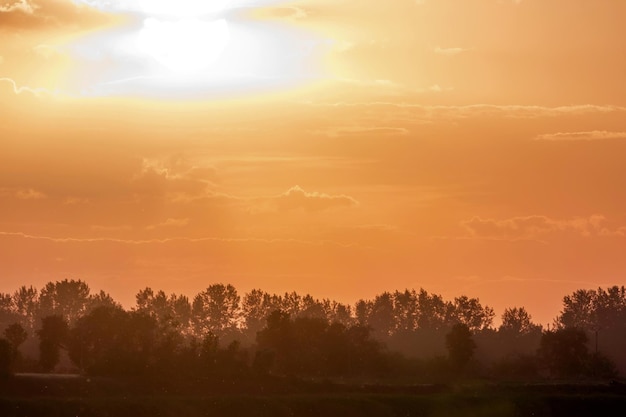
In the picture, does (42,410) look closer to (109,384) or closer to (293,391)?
(109,384)

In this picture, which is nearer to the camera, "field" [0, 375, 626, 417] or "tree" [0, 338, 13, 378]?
"field" [0, 375, 626, 417]

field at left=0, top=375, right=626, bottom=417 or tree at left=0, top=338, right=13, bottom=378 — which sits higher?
tree at left=0, top=338, right=13, bottom=378

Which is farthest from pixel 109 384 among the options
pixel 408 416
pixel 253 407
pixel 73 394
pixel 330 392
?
pixel 408 416

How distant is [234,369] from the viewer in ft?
650

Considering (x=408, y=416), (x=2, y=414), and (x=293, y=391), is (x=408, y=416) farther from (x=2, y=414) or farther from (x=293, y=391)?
(x=2, y=414)

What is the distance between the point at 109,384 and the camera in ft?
601

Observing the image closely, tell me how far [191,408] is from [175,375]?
12604 mm

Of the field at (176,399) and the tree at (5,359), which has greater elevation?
the tree at (5,359)

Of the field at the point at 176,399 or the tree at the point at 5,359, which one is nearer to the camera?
the field at the point at 176,399

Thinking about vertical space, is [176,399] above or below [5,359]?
below

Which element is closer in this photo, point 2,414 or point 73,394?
point 2,414

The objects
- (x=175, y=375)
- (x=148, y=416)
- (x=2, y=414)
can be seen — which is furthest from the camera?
(x=175, y=375)

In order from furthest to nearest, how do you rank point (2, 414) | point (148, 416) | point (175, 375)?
point (175, 375) → point (148, 416) → point (2, 414)

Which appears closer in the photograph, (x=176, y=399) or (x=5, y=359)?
(x=5, y=359)
